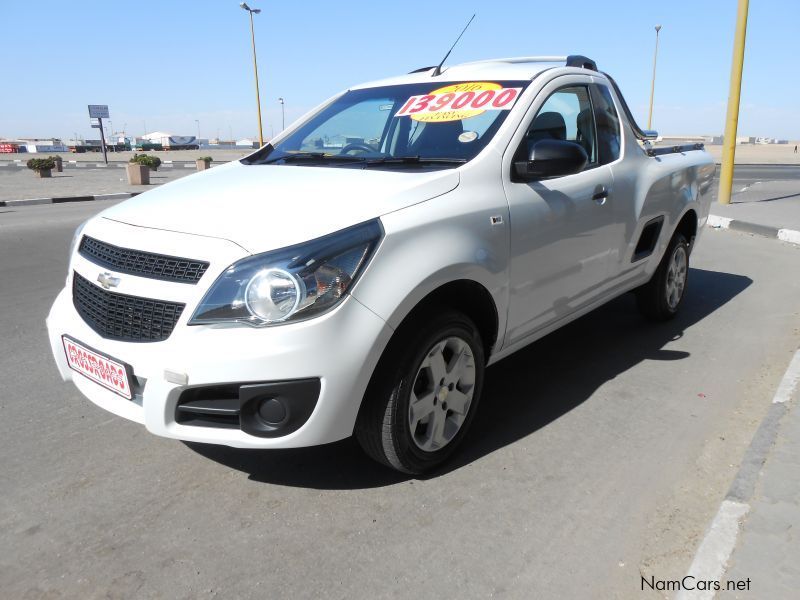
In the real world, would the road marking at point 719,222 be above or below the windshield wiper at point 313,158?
below

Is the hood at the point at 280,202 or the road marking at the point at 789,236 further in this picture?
the road marking at the point at 789,236

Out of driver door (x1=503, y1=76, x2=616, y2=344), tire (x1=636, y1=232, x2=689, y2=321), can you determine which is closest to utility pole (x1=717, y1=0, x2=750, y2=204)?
tire (x1=636, y1=232, x2=689, y2=321)

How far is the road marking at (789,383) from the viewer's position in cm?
359

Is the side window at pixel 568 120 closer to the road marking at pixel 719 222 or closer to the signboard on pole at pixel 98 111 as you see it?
the road marking at pixel 719 222

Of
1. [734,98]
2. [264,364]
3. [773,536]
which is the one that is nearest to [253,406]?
[264,364]

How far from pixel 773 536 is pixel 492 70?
2718 mm

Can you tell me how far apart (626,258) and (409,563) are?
261cm

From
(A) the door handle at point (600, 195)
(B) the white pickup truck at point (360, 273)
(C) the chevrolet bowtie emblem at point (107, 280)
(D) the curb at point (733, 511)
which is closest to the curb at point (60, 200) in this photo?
(B) the white pickup truck at point (360, 273)

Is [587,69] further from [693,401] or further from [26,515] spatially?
[26,515]

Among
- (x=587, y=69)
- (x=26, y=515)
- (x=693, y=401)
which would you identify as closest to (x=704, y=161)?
(x=587, y=69)

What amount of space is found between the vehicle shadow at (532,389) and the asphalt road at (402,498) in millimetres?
15

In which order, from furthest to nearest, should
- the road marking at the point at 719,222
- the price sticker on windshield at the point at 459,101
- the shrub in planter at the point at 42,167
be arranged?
the shrub in planter at the point at 42,167 < the road marking at the point at 719,222 < the price sticker on windshield at the point at 459,101

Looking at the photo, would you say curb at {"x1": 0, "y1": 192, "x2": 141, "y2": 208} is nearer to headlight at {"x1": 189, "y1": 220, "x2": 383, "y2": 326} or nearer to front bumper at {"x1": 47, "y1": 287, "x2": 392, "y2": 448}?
front bumper at {"x1": 47, "y1": 287, "x2": 392, "y2": 448}

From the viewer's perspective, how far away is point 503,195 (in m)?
3.04
